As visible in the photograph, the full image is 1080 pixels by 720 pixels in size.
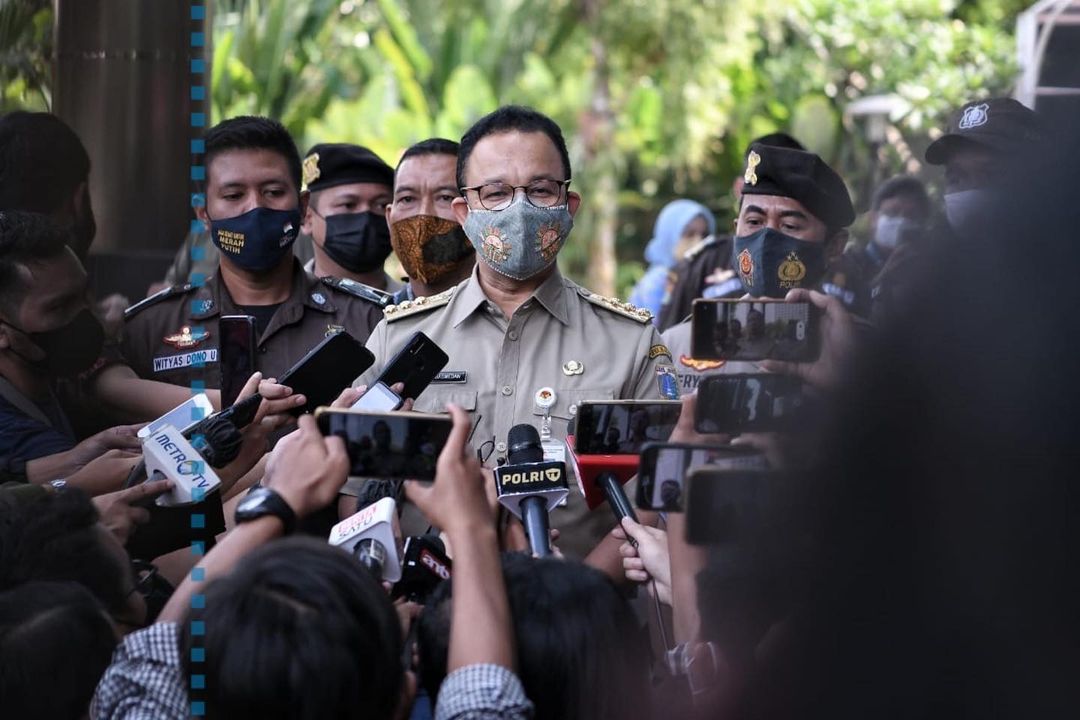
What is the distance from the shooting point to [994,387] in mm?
1548

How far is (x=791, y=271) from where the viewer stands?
163 inches

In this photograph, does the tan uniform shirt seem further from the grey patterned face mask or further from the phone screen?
the phone screen

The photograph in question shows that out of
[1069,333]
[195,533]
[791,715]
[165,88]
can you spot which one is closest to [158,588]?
[195,533]

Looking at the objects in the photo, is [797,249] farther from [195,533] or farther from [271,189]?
[195,533]

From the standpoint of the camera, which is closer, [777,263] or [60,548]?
[60,548]

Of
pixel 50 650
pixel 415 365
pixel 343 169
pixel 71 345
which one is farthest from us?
pixel 343 169

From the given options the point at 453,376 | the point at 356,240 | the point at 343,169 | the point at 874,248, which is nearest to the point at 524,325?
the point at 453,376

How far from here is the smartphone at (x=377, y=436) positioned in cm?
239

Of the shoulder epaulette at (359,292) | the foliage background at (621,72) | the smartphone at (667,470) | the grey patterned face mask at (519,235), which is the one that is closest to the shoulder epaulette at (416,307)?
the grey patterned face mask at (519,235)

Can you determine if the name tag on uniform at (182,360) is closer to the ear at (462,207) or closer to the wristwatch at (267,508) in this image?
the ear at (462,207)

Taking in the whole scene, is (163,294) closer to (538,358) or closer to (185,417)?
(538,358)

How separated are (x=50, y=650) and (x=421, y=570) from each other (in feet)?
2.30

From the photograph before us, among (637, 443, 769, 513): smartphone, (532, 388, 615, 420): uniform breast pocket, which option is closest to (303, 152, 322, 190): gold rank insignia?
(532, 388, 615, 420): uniform breast pocket

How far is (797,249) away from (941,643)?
104 inches
